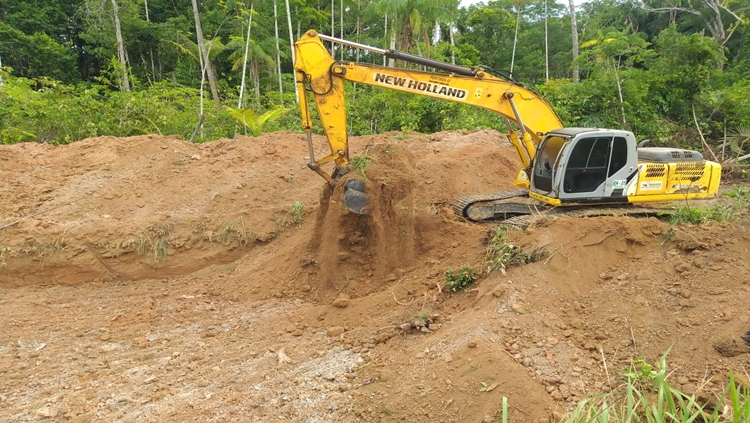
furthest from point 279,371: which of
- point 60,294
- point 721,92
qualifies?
point 721,92

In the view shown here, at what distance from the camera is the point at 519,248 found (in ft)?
18.3

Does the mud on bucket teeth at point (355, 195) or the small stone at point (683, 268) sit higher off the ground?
the mud on bucket teeth at point (355, 195)

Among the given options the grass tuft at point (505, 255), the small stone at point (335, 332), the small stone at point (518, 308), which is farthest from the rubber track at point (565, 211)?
the small stone at point (335, 332)

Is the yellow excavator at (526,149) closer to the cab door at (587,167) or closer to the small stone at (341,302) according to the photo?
the cab door at (587,167)

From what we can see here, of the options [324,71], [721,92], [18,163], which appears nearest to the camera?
[324,71]

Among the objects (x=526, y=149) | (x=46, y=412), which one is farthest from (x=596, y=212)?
(x=46, y=412)

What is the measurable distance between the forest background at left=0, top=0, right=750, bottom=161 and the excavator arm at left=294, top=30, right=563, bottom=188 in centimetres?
44

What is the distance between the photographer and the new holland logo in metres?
6.46

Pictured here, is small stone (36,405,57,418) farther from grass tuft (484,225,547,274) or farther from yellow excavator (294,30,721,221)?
grass tuft (484,225,547,274)

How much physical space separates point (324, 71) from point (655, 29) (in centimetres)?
3781

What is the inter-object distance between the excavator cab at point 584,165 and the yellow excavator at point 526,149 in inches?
0.6

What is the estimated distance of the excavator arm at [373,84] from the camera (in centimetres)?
620

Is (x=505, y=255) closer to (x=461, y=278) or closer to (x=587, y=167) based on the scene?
(x=461, y=278)

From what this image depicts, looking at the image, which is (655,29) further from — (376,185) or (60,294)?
(60,294)
